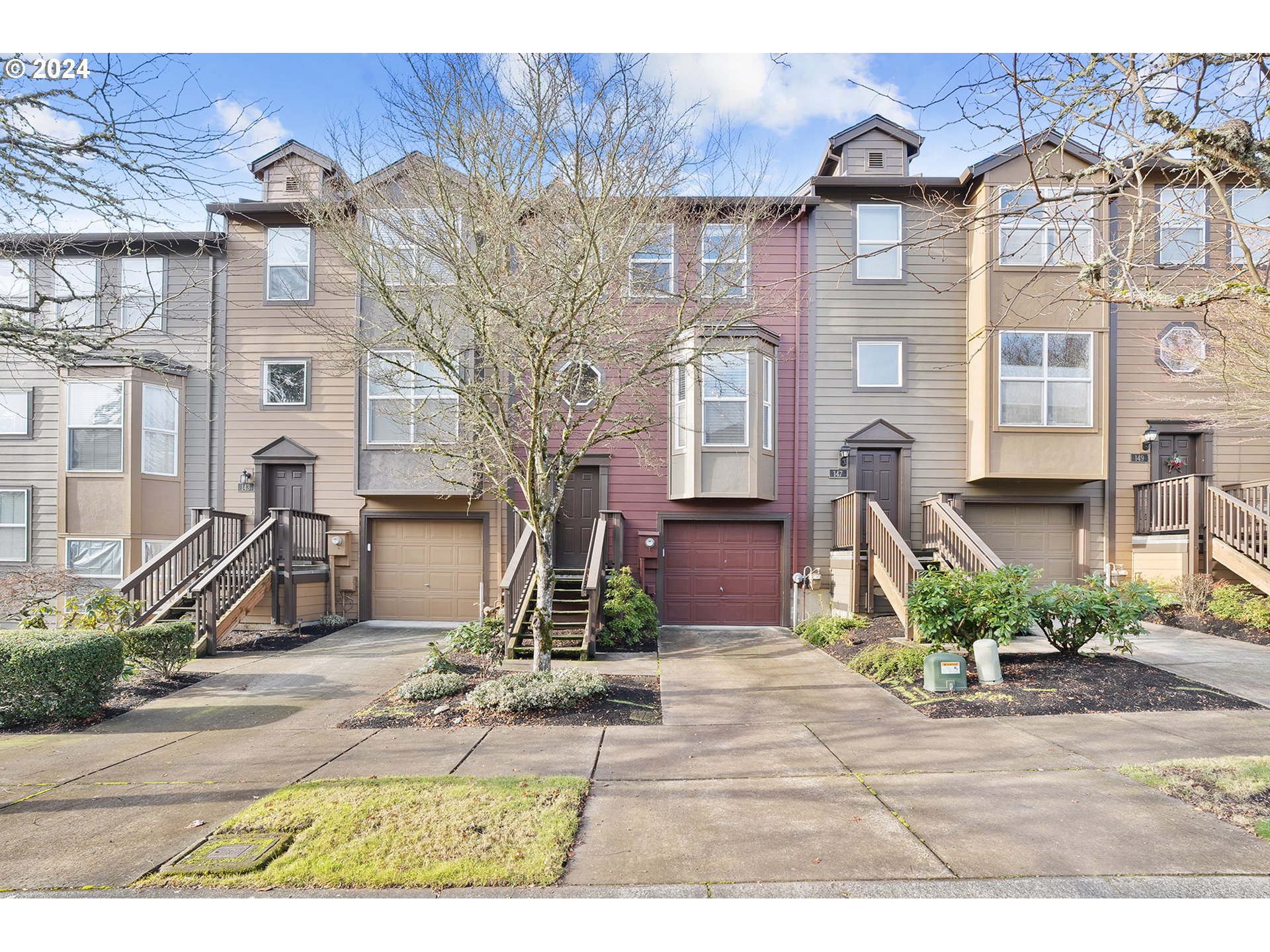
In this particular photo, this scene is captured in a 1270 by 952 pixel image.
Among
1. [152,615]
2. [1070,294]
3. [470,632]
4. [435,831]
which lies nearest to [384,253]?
[470,632]

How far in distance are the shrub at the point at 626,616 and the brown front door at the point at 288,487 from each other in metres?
6.27

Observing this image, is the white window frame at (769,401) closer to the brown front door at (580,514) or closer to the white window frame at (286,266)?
the brown front door at (580,514)

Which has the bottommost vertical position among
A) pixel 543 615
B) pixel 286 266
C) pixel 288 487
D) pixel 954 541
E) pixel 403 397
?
pixel 543 615

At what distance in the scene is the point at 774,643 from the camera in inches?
442

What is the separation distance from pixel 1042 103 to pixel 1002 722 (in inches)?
199

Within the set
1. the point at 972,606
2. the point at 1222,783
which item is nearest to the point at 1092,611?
the point at 972,606

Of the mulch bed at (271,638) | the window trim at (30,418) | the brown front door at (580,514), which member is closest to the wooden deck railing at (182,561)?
the mulch bed at (271,638)

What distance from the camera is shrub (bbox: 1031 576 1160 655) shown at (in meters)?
7.89

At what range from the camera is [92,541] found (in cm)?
1283

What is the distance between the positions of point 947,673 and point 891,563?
9.91 feet

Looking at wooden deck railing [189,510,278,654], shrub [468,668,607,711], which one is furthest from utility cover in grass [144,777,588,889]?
wooden deck railing [189,510,278,654]

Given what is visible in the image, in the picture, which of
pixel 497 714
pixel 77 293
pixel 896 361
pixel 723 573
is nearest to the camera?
pixel 497 714

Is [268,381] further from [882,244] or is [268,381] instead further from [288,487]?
[882,244]

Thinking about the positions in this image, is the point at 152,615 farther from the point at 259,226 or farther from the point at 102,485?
the point at 259,226
